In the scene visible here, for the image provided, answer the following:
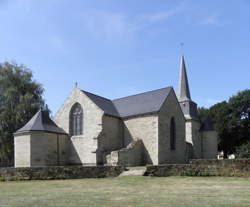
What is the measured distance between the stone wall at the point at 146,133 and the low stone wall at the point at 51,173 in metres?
9.48

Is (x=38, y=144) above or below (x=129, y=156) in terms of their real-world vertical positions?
above

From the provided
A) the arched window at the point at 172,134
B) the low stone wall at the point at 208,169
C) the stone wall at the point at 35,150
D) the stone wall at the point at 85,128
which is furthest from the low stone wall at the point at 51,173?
the arched window at the point at 172,134

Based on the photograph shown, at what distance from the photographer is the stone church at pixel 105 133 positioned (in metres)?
24.5

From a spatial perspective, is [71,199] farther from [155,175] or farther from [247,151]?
[247,151]

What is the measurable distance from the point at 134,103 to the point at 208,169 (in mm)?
15035

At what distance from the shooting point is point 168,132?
26859 mm

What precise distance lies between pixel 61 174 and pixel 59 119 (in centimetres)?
1373

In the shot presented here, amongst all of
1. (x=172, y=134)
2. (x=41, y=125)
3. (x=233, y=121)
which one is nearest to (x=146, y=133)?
(x=172, y=134)

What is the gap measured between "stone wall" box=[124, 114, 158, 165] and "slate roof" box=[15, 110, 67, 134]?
257 inches

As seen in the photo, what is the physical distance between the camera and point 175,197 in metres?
8.47

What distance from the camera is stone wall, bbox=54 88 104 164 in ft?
84.7

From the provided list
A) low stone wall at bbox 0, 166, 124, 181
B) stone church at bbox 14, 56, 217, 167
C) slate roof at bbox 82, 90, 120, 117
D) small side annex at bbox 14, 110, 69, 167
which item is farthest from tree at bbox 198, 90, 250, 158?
low stone wall at bbox 0, 166, 124, 181

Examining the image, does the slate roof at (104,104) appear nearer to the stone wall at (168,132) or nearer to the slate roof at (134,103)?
the slate roof at (134,103)

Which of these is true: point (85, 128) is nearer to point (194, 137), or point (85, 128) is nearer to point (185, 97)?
point (194, 137)
